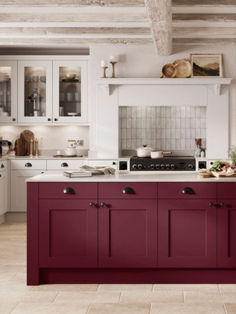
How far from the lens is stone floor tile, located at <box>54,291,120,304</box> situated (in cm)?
449

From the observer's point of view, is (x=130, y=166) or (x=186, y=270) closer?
(x=186, y=270)

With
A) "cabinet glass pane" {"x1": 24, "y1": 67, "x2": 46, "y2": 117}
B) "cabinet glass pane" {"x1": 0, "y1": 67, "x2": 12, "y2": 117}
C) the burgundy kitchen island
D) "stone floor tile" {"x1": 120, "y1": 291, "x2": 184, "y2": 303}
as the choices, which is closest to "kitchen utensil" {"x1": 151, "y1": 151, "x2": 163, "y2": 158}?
"cabinet glass pane" {"x1": 24, "y1": 67, "x2": 46, "y2": 117}

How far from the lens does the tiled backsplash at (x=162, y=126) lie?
340 inches

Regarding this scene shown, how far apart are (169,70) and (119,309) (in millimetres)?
4646

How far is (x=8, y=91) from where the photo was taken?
8742mm

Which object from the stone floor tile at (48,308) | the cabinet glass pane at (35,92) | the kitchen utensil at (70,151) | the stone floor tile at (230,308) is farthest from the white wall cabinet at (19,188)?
the stone floor tile at (230,308)

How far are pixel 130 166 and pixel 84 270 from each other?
323 centimetres

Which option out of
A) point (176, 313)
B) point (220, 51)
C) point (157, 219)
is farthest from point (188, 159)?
point (176, 313)

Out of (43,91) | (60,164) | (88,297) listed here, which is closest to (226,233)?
(88,297)

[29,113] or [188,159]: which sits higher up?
[29,113]

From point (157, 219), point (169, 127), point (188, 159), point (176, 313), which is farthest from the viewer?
point (169, 127)

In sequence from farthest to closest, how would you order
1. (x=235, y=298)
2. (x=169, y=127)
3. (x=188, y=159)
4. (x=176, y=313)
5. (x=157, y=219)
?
(x=169, y=127) < (x=188, y=159) < (x=157, y=219) < (x=235, y=298) < (x=176, y=313)

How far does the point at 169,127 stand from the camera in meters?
8.67

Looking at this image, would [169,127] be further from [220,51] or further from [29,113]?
[29,113]
